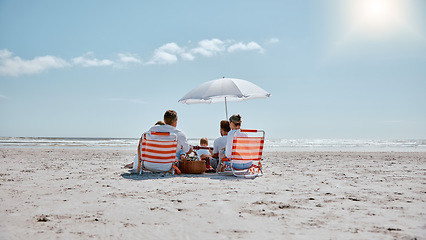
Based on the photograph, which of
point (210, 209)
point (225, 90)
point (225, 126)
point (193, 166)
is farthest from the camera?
point (225, 90)

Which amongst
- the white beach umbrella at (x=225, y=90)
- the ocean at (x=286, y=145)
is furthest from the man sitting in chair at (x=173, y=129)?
the ocean at (x=286, y=145)

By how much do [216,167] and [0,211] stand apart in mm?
4606

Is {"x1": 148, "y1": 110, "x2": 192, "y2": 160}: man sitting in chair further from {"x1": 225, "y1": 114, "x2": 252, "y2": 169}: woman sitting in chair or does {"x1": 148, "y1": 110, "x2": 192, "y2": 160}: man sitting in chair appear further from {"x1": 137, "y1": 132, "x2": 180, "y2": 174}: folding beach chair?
{"x1": 225, "y1": 114, "x2": 252, "y2": 169}: woman sitting in chair

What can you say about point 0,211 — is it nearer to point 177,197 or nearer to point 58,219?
point 58,219

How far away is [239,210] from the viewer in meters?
3.52

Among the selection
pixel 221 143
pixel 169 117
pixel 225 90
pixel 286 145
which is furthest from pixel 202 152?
pixel 286 145

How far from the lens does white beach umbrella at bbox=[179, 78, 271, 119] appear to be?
7.38 meters

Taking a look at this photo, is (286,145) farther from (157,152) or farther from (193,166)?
(157,152)

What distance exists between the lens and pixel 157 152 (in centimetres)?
639

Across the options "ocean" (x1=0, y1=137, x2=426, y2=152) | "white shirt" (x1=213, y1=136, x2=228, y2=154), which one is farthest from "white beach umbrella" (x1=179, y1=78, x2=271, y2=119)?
"ocean" (x1=0, y1=137, x2=426, y2=152)

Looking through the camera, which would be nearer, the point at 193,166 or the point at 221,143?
the point at 221,143

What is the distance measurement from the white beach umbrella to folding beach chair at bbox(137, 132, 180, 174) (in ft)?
5.52

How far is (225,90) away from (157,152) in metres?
2.27

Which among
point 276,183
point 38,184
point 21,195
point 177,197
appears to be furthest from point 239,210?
point 38,184
